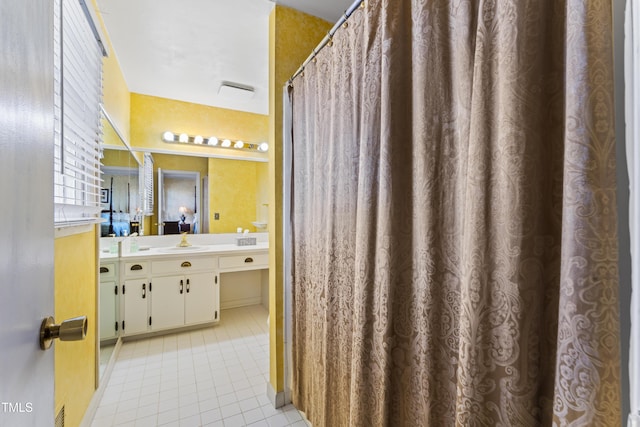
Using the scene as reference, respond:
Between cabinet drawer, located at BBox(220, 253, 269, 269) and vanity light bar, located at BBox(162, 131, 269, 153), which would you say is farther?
vanity light bar, located at BBox(162, 131, 269, 153)

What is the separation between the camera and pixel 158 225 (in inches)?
116

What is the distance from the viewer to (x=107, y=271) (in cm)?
216

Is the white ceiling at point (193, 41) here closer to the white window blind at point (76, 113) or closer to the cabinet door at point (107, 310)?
the white window blind at point (76, 113)

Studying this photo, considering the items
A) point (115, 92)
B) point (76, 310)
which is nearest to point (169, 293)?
point (76, 310)

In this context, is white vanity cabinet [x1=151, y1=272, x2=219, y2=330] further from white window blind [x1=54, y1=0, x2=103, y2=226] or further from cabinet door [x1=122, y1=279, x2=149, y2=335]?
white window blind [x1=54, y1=0, x2=103, y2=226]

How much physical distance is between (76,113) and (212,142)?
1815 millimetres

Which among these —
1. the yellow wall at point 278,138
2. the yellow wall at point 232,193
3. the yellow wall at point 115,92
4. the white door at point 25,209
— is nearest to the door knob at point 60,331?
the white door at point 25,209

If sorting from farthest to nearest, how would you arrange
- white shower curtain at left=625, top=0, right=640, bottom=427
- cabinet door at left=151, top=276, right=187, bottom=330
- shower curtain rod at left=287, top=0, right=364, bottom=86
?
cabinet door at left=151, top=276, right=187, bottom=330 → shower curtain rod at left=287, top=0, right=364, bottom=86 → white shower curtain at left=625, top=0, right=640, bottom=427

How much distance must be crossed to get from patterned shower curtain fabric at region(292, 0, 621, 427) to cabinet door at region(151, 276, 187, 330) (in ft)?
6.69

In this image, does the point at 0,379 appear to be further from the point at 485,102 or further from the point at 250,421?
the point at 250,421

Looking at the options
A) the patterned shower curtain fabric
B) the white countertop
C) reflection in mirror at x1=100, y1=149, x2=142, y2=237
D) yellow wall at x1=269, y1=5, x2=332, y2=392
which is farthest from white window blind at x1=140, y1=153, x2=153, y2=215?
the patterned shower curtain fabric

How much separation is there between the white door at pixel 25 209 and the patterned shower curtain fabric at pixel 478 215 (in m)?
0.83

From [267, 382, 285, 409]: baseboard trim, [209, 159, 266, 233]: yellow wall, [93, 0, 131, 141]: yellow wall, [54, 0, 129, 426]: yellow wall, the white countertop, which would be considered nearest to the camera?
[54, 0, 129, 426]: yellow wall

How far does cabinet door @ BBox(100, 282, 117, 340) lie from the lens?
200 cm
